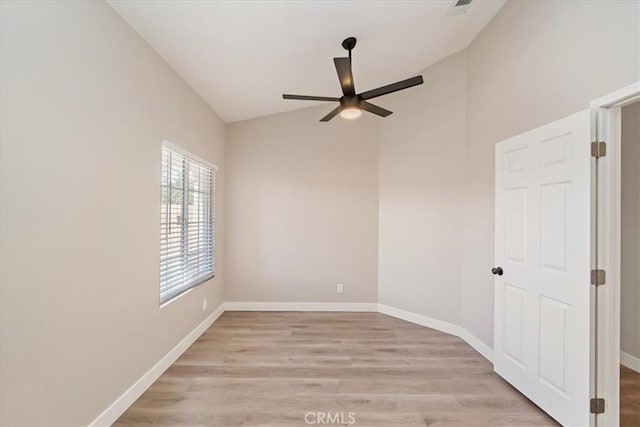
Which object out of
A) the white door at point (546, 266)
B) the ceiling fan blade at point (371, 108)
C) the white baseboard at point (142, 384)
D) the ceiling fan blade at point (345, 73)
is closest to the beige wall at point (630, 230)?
the white door at point (546, 266)

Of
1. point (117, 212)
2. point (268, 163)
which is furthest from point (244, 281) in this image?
point (117, 212)

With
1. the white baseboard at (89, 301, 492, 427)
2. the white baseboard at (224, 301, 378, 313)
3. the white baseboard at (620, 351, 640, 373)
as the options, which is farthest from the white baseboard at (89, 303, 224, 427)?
the white baseboard at (620, 351, 640, 373)

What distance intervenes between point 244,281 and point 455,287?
2.91m

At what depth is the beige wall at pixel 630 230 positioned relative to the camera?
2.73 m

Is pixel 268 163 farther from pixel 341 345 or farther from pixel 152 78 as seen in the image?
pixel 341 345

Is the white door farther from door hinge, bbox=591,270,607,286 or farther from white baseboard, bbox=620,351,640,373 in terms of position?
white baseboard, bbox=620,351,640,373

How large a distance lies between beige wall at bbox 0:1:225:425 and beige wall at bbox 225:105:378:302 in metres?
1.83

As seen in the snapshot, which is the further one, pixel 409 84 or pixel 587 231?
pixel 409 84

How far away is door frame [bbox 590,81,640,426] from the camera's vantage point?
1803 millimetres

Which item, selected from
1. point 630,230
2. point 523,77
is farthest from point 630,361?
point 523,77

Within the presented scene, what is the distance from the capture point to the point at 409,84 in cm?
241

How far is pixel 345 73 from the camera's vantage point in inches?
93.2

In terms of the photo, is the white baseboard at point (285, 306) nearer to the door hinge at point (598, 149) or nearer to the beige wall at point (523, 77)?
the beige wall at point (523, 77)

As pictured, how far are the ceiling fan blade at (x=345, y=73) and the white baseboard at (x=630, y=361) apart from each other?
11.6ft
